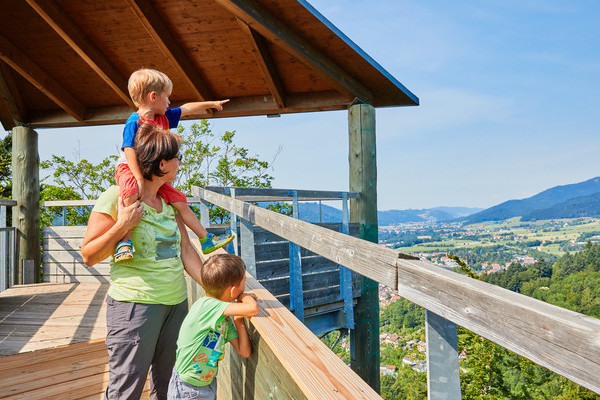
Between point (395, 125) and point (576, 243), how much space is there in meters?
75.7

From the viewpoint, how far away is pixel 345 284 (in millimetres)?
5660

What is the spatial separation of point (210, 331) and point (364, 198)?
4303 millimetres

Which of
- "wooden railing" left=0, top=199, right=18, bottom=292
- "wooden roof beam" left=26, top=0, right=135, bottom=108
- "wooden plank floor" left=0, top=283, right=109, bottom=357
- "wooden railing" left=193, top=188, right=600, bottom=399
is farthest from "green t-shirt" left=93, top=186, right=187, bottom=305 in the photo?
"wooden railing" left=0, top=199, right=18, bottom=292

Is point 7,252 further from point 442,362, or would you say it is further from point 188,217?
point 442,362

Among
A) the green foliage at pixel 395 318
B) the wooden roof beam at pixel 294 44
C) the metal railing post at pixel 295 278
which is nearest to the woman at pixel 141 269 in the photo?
the wooden roof beam at pixel 294 44

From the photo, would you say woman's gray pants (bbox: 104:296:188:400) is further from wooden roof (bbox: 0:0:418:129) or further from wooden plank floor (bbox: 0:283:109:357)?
wooden roof (bbox: 0:0:418:129)

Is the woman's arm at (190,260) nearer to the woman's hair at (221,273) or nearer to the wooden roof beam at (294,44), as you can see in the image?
the woman's hair at (221,273)

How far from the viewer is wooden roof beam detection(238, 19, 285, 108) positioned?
4.76 metres

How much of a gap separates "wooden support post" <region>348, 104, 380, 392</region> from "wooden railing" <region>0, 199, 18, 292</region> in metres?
4.91

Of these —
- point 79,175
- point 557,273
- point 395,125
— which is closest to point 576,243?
point 557,273

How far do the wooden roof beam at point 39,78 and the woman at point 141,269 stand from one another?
510 cm

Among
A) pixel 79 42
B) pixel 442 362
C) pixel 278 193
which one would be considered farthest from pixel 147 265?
pixel 79 42

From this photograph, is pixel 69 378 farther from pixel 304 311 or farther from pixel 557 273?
pixel 557 273

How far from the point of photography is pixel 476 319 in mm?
650
